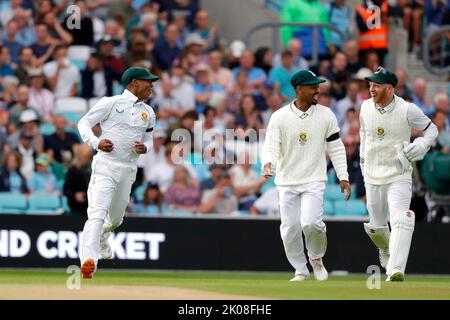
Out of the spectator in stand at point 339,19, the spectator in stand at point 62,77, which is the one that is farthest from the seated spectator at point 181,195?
the spectator in stand at point 339,19

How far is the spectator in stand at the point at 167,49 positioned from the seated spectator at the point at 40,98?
84.4 inches

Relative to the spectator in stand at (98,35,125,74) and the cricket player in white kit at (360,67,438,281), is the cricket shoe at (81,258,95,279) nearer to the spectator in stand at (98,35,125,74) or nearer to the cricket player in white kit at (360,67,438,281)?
the cricket player in white kit at (360,67,438,281)

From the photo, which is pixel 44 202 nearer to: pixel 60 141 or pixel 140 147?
pixel 60 141

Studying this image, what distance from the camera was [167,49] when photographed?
75.6ft

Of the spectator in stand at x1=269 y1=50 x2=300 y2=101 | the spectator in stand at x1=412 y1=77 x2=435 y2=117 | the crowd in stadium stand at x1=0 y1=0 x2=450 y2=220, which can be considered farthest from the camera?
the spectator in stand at x1=269 y1=50 x2=300 y2=101

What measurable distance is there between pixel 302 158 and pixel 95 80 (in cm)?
763

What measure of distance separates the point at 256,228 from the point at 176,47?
497 cm

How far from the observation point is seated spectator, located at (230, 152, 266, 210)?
20.3 m

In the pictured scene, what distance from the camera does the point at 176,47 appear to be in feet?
75.9

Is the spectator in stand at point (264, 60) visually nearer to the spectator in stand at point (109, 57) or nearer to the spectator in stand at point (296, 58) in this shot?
the spectator in stand at point (296, 58)

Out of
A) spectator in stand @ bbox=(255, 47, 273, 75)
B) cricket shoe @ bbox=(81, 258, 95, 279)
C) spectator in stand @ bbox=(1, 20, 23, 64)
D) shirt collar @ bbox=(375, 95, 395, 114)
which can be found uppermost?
spectator in stand @ bbox=(1, 20, 23, 64)

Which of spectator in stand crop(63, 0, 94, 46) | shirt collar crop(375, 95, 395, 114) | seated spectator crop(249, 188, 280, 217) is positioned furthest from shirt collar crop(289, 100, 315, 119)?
spectator in stand crop(63, 0, 94, 46)

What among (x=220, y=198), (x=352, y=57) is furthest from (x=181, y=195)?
(x=352, y=57)

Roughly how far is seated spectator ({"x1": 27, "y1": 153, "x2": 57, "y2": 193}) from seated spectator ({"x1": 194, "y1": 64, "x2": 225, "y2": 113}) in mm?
3189
